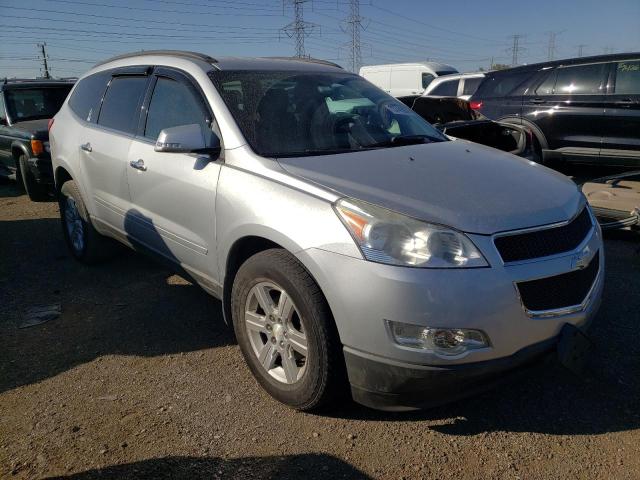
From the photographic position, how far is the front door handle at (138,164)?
3.62 meters

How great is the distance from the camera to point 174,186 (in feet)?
10.9

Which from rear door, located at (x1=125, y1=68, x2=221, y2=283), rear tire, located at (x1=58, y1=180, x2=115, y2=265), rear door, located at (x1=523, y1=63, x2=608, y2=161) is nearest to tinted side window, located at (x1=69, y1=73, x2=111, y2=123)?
rear tire, located at (x1=58, y1=180, x2=115, y2=265)

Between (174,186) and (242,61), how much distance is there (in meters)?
1.04

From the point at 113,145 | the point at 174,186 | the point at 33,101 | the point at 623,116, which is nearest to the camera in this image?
the point at 174,186

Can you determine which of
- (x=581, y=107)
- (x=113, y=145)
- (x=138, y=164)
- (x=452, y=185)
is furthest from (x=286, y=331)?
(x=581, y=107)

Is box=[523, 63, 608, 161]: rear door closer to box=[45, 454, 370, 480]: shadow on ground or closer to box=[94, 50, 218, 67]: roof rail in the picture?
box=[94, 50, 218, 67]: roof rail

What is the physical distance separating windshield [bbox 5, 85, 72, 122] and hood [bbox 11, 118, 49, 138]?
0.20 meters

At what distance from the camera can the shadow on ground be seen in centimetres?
232

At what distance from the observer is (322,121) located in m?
3.40

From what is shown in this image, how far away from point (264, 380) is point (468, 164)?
5.44 ft

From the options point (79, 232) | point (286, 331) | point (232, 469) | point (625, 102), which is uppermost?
point (625, 102)

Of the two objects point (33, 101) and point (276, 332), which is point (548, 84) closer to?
point (276, 332)

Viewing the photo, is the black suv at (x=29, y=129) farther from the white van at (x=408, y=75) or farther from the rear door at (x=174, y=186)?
the white van at (x=408, y=75)

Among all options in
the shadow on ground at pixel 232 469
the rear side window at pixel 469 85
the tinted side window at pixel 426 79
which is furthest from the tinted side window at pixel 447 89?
the shadow on ground at pixel 232 469
